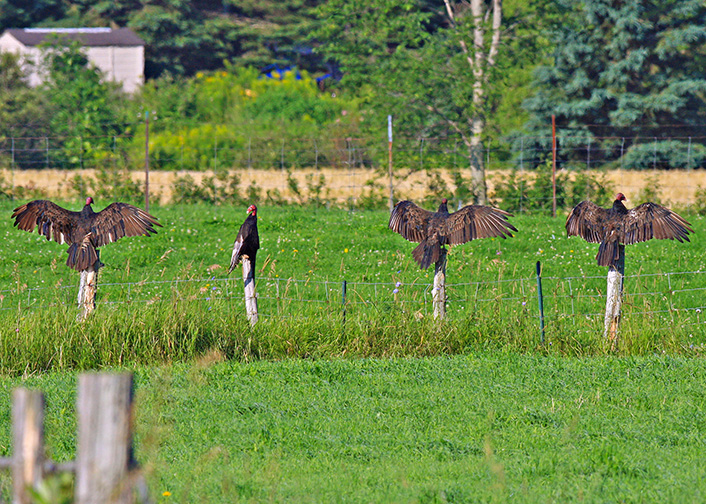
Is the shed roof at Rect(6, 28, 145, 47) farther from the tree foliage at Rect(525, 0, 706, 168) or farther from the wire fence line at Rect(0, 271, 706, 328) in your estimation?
the wire fence line at Rect(0, 271, 706, 328)

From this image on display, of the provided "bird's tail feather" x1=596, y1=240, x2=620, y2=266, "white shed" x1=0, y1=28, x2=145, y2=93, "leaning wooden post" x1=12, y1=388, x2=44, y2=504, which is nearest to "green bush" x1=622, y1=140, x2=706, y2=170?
"bird's tail feather" x1=596, y1=240, x2=620, y2=266

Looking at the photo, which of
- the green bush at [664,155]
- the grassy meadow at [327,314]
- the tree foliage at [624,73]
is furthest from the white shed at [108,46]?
the grassy meadow at [327,314]

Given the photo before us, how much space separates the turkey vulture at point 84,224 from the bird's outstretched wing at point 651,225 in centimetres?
514

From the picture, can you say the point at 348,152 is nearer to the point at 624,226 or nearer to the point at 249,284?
the point at 249,284

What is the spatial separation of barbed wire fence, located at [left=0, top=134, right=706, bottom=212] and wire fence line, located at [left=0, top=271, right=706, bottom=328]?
7.27 m

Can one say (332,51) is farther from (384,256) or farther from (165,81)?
(165,81)

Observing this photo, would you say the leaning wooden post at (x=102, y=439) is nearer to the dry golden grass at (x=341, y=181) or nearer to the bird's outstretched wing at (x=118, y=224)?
the bird's outstretched wing at (x=118, y=224)

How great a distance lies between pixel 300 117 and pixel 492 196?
23510 millimetres

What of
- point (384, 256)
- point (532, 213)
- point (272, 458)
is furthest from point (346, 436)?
point (532, 213)

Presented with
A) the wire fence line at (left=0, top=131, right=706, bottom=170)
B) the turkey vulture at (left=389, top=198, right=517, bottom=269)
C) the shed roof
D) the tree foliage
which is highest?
the shed roof

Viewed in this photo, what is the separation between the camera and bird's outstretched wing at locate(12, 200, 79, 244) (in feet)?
31.7

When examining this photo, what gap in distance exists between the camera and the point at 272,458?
19.7 ft

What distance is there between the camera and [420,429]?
6.83 m

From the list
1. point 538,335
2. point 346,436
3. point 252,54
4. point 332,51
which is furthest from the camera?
point 252,54
